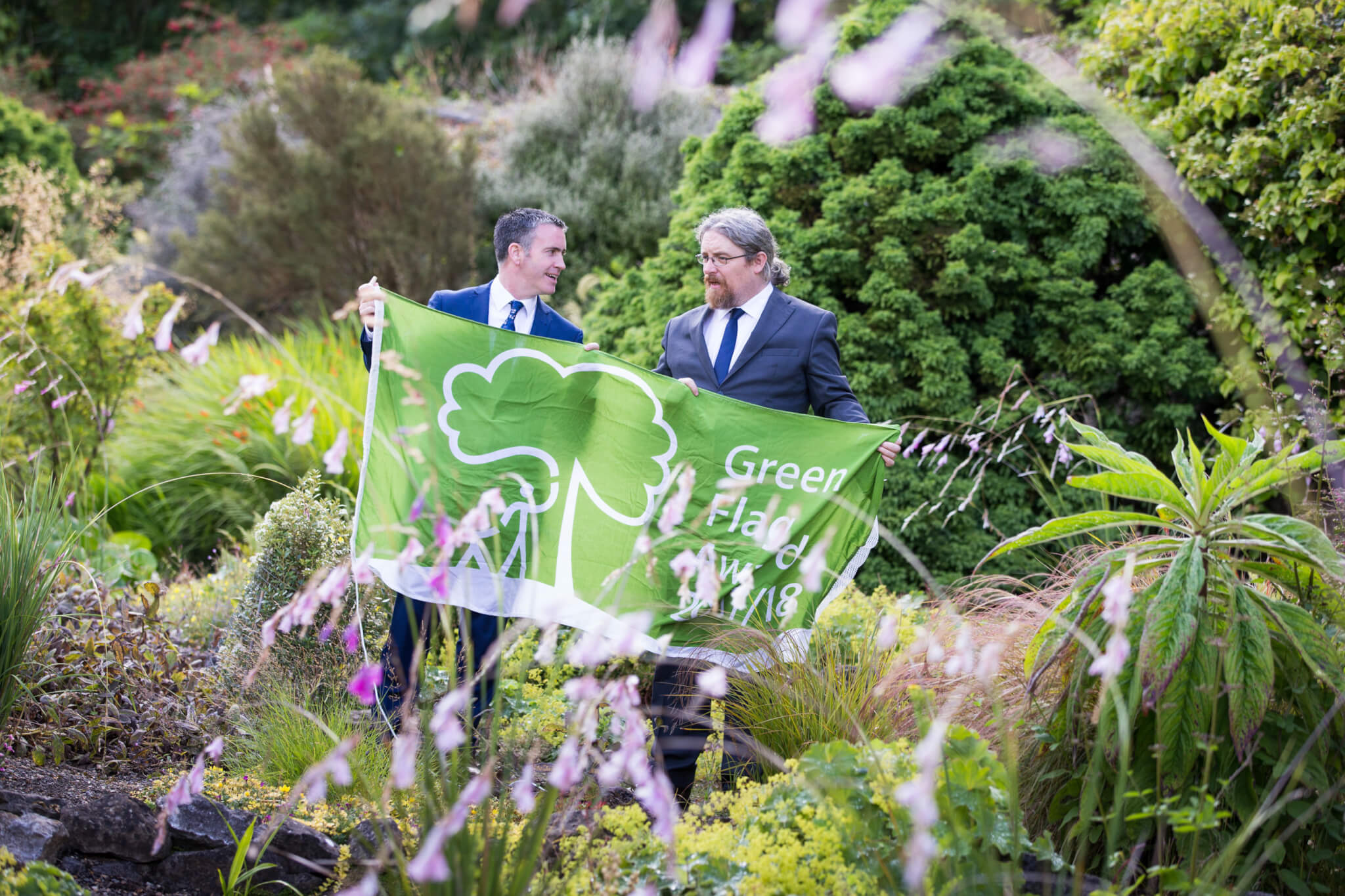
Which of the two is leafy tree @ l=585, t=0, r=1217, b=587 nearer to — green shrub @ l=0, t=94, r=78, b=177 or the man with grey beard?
the man with grey beard

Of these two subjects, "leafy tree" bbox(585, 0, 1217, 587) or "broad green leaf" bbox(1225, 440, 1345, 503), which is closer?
"broad green leaf" bbox(1225, 440, 1345, 503)

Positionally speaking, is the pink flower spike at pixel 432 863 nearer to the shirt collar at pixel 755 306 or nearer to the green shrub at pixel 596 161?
the shirt collar at pixel 755 306

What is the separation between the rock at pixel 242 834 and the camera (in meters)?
2.79

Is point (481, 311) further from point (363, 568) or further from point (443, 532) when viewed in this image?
point (443, 532)

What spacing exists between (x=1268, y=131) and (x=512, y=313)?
409 centimetres

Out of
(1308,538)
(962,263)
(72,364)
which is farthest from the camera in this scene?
(72,364)

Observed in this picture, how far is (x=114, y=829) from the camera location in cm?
276

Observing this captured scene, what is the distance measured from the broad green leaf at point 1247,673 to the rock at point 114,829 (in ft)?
9.09

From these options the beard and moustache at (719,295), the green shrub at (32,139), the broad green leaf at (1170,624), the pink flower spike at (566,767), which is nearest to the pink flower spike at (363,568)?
the pink flower spike at (566,767)

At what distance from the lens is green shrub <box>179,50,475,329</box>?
10.1 meters

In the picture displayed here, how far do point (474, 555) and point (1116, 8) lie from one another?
5459mm

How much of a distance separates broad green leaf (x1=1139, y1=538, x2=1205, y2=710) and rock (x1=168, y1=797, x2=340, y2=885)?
217cm

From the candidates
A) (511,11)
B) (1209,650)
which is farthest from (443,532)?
(511,11)

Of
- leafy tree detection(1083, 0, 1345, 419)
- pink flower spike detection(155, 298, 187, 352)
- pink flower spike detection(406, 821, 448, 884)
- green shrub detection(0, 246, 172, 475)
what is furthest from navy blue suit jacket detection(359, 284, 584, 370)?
green shrub detection(0, 246, 172, 475)
